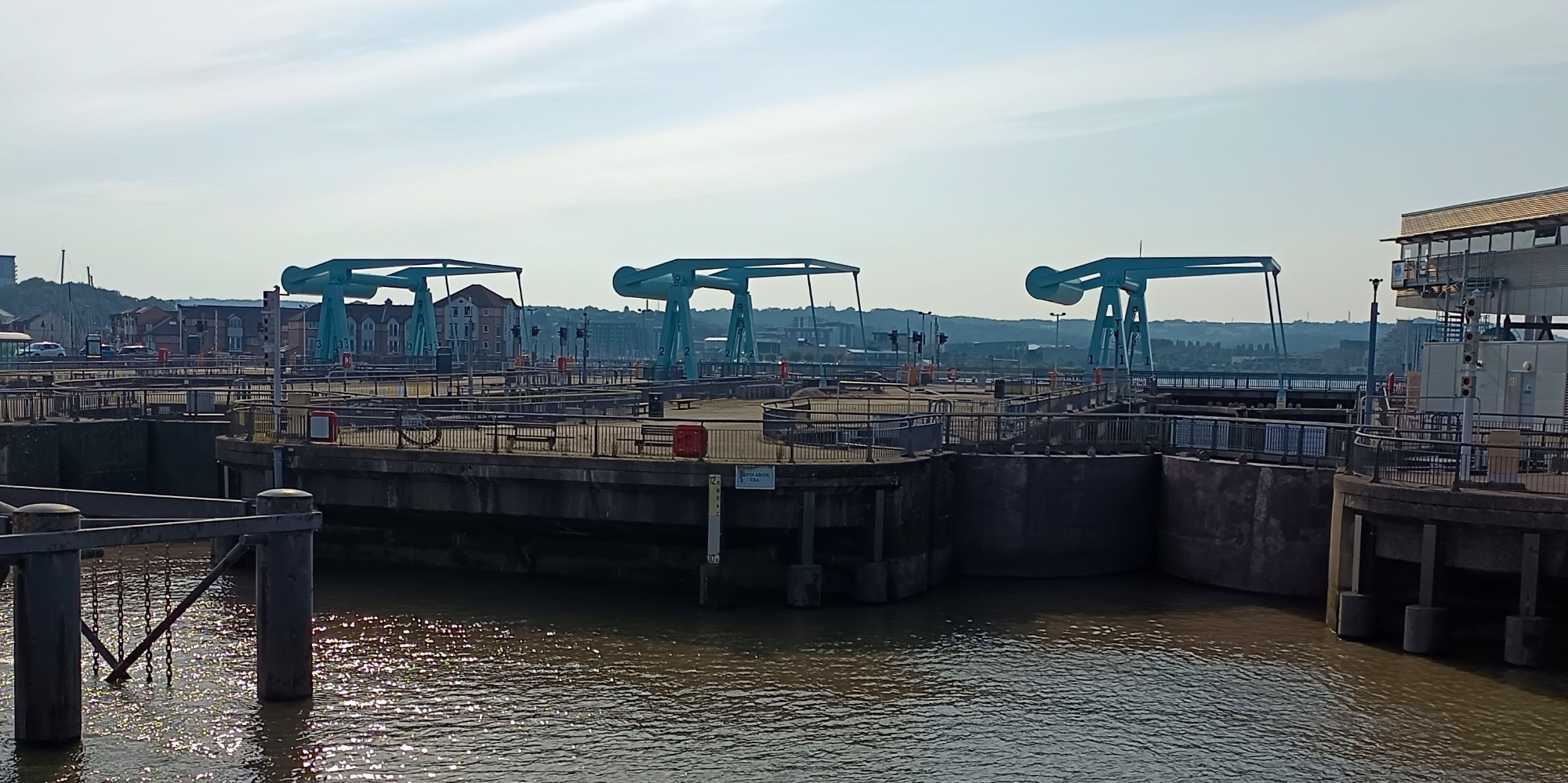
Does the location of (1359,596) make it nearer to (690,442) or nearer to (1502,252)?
(690,442)

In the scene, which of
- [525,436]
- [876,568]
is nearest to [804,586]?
[876,568]

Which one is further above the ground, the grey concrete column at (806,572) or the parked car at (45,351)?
the parked car at (45,351)

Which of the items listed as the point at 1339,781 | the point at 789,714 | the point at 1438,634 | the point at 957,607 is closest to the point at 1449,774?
the point at 1339,781

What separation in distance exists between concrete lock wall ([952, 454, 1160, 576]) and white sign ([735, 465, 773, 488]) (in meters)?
6.20

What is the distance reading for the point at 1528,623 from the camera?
2409 cm

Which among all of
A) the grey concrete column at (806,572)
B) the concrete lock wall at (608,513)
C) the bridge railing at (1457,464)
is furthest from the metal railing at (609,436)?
the bridge railing at (1457,464)

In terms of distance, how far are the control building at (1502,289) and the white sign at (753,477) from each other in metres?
21.1

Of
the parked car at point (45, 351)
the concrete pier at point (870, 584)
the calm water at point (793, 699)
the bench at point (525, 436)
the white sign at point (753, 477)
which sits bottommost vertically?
the calm water at point (793, 699)

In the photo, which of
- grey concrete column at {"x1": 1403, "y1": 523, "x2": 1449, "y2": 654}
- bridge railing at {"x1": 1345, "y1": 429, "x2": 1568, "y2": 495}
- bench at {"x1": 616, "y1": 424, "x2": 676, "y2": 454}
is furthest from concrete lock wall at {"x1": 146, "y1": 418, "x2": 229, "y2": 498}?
grey concrete column at {"x1": 1403, "y1": 523, "x2": 1449, "y2": 654}

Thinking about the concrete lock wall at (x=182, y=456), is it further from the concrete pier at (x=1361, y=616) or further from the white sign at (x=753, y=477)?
the concrete pier at (x=1361, y=616)

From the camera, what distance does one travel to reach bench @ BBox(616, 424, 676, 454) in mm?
28859

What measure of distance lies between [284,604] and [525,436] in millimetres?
12521

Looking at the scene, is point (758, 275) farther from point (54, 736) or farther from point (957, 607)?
point (54, 736)

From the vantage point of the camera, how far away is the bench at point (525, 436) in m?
30.2
